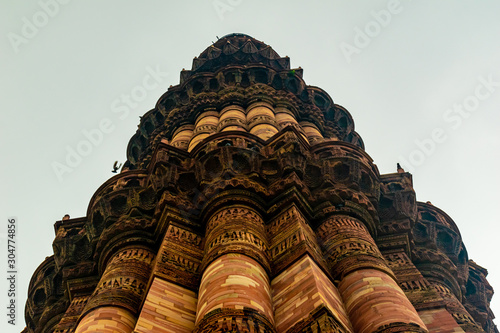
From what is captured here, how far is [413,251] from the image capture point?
12102 millimetres

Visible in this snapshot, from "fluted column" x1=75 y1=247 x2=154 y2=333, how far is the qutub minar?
0.07 ft

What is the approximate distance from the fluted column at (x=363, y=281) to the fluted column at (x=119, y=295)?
299cm

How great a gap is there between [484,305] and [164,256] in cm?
776

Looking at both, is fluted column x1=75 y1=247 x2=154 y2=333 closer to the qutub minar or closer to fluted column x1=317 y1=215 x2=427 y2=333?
the qutub minar

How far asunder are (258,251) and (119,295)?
2205mm

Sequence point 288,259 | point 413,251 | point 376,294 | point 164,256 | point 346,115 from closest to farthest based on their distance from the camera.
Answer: point 376,294 → point 288,259 → point 164,256 → point 413,251 → point 346,115

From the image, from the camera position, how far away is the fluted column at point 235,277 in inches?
273

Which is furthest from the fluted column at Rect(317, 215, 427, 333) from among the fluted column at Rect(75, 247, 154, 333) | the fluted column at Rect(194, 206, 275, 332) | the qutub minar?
the fluted column at Rect(75, 247, 154, 333)

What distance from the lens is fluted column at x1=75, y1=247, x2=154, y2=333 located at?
8609mm

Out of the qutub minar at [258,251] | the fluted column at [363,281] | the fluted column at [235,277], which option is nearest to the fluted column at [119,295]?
the qutub minar at [258,251]

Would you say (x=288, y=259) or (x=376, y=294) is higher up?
(x=288, y=259)

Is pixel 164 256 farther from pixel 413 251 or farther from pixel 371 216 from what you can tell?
pixel 413 251

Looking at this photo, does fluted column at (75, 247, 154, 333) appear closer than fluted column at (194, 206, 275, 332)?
No

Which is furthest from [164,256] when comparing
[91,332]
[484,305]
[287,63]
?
[287,63]
